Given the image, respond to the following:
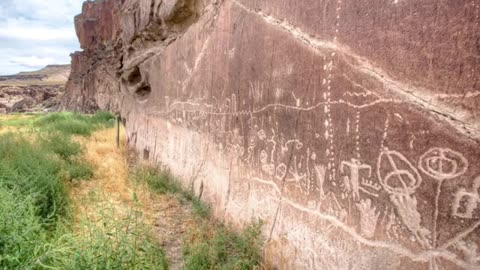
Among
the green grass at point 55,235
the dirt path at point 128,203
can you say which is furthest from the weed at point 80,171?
the green grass at point 55,235

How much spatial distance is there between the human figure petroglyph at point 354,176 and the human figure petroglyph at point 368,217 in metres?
0.06

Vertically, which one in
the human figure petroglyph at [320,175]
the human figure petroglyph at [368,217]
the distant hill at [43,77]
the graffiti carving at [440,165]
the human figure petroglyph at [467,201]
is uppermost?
the distant hill at [43,77]

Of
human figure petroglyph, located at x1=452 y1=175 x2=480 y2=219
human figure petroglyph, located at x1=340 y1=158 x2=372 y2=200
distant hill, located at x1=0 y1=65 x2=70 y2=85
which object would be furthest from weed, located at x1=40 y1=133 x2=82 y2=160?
distant hill, located at x1=0 y1=65 x2=70 y2=85

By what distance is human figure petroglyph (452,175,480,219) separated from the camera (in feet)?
4.28

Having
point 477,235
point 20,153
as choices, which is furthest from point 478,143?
point 20,153

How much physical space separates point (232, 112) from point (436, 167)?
6.44 ft

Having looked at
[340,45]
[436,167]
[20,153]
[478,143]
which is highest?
[340,45]

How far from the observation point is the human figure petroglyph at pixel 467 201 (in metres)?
1.30

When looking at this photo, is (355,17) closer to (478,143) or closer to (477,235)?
(478,143)

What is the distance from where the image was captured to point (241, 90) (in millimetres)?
2982

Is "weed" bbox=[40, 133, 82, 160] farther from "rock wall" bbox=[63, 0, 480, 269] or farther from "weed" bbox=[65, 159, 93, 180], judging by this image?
"rock wall" bbox=[63, 0, 480, 269]

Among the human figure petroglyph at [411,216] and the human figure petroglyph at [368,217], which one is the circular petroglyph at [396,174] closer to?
the human figure petroglyph at [411,216]

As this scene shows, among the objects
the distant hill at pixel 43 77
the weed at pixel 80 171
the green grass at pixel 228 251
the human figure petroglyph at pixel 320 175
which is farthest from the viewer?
the distant hill at pixel 43 77

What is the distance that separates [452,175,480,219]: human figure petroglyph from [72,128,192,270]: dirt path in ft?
6.15
